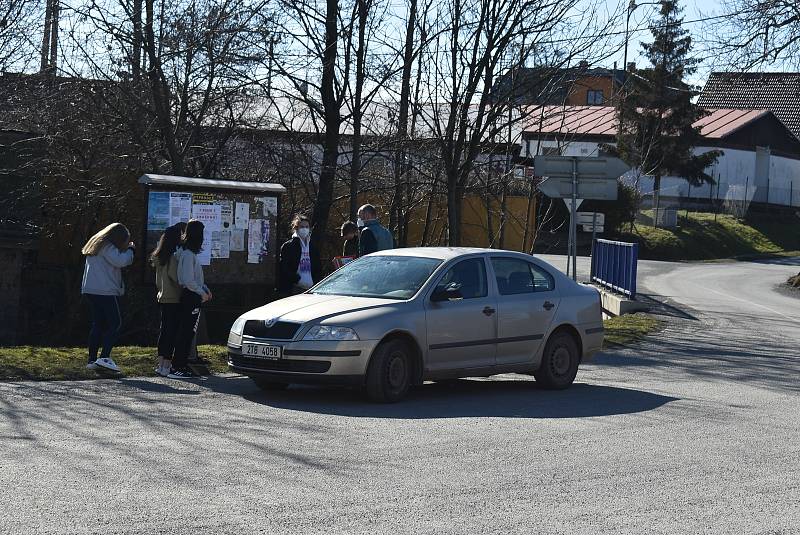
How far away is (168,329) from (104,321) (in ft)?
2.30

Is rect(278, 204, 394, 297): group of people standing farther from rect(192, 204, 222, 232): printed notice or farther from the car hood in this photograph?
the car hood

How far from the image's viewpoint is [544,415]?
10914 millimetres

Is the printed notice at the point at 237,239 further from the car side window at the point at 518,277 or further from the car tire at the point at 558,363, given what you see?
the car tire at the point at 558,363

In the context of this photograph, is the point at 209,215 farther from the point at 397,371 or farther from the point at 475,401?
the point at 475,401

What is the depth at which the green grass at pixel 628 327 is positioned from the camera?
1972 cm

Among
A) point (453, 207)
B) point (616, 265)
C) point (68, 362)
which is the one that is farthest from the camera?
point (616, 265)

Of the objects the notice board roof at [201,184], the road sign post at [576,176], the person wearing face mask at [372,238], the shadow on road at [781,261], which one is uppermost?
the road sign post at [576,176]

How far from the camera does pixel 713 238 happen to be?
5734 cm

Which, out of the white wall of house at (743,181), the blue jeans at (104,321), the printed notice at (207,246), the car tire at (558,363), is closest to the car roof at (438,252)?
the car tire at (558,363)

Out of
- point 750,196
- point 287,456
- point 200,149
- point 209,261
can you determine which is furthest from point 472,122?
point 750,196

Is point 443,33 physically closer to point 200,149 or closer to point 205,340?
point 200,149

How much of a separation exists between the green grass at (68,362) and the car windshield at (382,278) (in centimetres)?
204

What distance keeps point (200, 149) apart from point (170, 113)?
1978 mm

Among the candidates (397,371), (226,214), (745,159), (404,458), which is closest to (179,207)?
(226,214)
